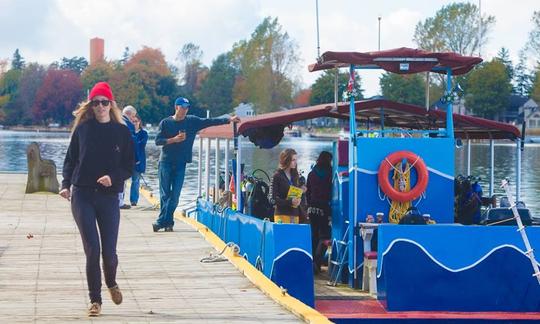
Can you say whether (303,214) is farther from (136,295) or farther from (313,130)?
→ (313,130)

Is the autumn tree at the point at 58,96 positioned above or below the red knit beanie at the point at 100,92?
above

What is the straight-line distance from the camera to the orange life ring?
1305 cm

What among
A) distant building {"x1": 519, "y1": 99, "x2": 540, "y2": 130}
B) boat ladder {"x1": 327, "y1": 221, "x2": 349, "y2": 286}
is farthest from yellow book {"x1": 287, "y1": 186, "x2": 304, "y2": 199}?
distant building {"x1": 519, "y1": 99, "x2": 540, "y2": 130}

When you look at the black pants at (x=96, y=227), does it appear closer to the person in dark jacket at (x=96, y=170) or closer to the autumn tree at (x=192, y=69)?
the person in dark jacket at (x=96, y=170)

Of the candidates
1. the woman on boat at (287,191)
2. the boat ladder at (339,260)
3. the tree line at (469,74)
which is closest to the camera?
the woman on boat at (287,191)

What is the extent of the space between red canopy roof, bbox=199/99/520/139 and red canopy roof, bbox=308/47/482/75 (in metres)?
0.80

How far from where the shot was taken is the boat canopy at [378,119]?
551 inches

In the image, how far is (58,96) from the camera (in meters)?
127

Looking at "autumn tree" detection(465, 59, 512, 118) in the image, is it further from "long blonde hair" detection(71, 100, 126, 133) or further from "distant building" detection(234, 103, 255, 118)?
"long blonde hair" detection(71, 100, 126, 133)

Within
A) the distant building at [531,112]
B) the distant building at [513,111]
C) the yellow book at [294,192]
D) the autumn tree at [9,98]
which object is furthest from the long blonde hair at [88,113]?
the autumn tree at [9,98]

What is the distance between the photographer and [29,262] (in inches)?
481

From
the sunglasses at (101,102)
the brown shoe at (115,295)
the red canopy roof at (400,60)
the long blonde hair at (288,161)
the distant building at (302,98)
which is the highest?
the distant building at (302,98)

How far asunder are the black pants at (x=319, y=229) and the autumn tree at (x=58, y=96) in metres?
110

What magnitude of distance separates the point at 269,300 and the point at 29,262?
3351 mm
